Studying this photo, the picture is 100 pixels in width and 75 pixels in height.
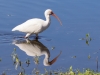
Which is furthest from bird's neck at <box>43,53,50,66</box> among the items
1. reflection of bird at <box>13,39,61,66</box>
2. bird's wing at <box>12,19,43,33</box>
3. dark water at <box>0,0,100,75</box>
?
bird's wing at <box>12,19,43,33</box>

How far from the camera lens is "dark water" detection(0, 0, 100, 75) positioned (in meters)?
9.05

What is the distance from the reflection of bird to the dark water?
0.11m

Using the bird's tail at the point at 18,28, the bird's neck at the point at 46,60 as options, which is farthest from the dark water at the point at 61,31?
the bird's tail at the point at 18,28

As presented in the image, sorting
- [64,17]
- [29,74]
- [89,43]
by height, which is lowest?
[29,74]

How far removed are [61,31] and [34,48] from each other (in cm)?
155

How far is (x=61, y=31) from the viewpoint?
1140 centimetres

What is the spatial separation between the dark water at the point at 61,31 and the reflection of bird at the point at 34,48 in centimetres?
11

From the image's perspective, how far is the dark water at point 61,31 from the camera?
9.05m

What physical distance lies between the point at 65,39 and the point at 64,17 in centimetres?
180

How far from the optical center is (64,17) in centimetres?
1243

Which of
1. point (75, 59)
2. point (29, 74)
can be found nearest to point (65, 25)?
point (75, 59)

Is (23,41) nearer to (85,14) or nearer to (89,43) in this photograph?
(89,43)

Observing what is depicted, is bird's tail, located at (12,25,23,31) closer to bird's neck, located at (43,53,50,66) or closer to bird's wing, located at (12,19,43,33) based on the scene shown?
bird's wing, located at (12,19,43,33)

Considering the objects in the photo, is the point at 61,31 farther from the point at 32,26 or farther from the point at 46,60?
the point at 46,60
